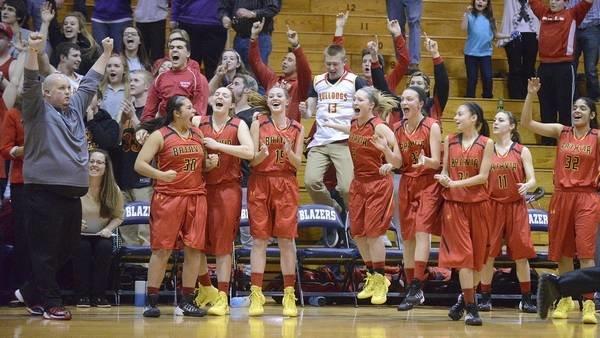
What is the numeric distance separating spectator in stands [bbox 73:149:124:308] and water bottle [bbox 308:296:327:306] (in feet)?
6.17

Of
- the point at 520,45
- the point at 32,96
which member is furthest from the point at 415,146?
the point at 520,45

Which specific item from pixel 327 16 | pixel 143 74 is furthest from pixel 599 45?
pixel 143 74

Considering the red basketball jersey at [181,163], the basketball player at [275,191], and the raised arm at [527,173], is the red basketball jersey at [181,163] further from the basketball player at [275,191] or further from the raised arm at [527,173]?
the raised arm at [527,173]

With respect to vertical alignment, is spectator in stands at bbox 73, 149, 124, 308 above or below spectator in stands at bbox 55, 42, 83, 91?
below

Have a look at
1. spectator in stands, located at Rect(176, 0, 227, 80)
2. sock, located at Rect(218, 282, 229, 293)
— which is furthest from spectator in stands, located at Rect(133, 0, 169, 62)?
sock, located at Rect(218, 282, 229, 293)

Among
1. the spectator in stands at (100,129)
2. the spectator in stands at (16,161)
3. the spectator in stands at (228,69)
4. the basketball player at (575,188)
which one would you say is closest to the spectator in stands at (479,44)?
the spectator in stands at (228,69)

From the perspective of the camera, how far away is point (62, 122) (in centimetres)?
A: 919

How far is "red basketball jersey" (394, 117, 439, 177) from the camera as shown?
1008cm

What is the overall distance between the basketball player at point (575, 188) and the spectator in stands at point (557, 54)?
9.45 ft

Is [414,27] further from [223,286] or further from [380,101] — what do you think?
[223,286]

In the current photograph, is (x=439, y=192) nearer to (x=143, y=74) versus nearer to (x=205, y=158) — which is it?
(x=205, y=158)

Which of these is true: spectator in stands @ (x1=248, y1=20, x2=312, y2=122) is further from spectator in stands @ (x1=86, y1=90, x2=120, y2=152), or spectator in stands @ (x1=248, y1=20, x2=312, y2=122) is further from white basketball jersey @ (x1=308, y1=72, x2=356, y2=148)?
spectator in stands @ (x1=86, y1=90, x2=120, y2=152)

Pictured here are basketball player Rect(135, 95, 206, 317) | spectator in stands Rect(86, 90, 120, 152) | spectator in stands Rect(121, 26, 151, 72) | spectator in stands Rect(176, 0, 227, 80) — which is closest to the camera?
basketball player Rect(135, 95, 206, 317)

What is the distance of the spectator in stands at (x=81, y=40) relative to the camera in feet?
40.4
